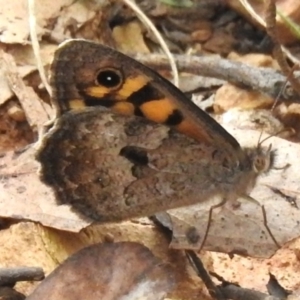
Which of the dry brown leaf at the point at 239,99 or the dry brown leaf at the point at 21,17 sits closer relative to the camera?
the dry brown leaf at the point at 239,99

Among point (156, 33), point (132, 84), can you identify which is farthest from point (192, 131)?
point (156, 33)

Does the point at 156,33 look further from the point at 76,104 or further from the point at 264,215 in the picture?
A: the point at 264,215

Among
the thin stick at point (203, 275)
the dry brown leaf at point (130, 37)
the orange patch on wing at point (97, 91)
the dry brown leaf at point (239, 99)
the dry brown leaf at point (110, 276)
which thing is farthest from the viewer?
the dry brown leaf at point (130, 37)

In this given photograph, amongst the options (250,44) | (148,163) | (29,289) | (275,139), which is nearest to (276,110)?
(275,139)

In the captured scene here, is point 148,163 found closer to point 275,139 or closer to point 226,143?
point 226,143

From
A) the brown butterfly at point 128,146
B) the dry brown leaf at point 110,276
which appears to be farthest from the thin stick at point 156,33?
the dry brown leaf at point 110,276

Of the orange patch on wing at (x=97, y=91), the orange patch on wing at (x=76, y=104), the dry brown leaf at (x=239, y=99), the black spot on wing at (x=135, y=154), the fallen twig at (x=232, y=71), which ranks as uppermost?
the orange patch on wing at (x=97, y=91)

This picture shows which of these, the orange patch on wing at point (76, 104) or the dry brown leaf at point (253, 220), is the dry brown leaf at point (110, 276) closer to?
the dry brown leaf at point (253, 220)
